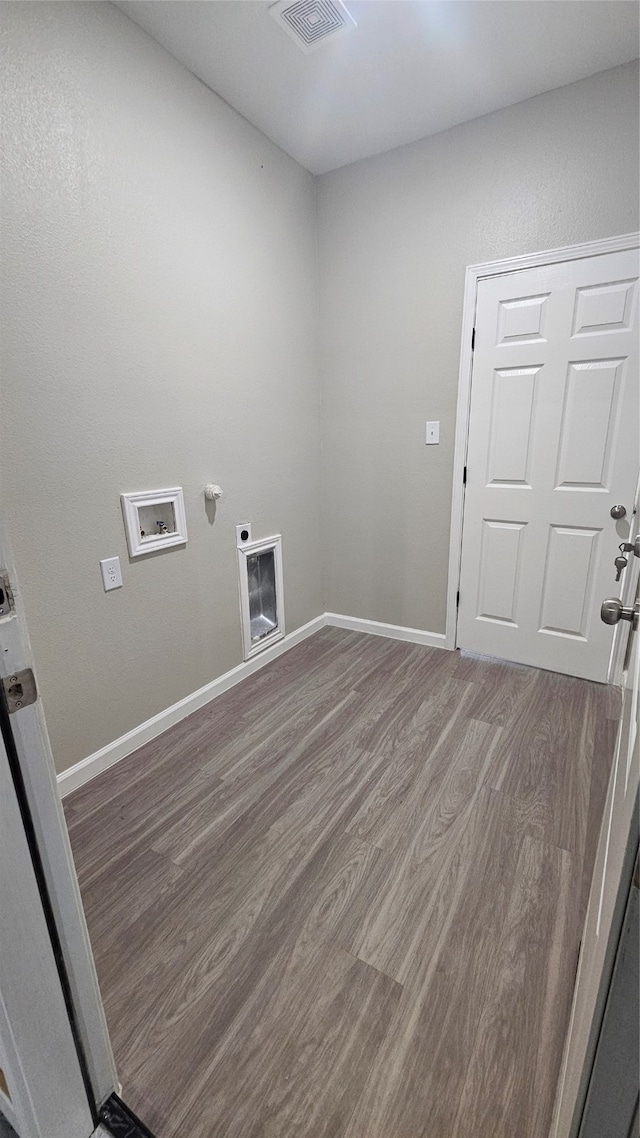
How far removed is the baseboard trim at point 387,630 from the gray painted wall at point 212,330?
60 millimetres

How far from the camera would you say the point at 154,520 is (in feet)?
6.37

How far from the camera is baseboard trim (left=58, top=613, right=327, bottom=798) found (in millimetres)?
1768

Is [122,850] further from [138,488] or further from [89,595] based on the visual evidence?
[138,488]

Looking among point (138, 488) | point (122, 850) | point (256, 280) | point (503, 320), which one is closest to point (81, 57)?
point (256, 280)

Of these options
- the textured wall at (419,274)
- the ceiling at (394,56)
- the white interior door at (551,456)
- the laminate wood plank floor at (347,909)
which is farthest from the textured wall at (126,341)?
the white interior door at (551,456)

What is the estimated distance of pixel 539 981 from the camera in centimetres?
111

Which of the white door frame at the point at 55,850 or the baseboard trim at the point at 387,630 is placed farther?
the baseboard trim at the point at 387,630

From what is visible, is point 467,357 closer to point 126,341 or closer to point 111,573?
point 126,341

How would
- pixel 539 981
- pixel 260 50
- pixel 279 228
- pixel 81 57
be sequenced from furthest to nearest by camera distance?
pixel 279 228 < pixel 260 50 < pixel 81 57 < pixel 539 981

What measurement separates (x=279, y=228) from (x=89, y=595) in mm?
2057

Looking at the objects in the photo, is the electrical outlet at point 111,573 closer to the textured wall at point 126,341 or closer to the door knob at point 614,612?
the textured wall at point 126,341

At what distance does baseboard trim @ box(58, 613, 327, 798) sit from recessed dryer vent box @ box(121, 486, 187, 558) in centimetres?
75

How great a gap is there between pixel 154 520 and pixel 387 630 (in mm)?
1656

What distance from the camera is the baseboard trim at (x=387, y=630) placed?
2820 millimetres
